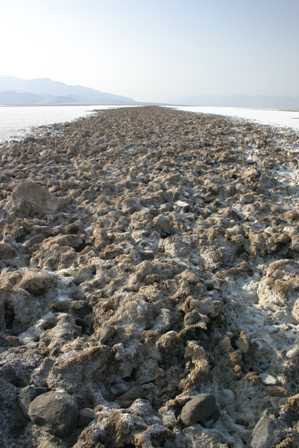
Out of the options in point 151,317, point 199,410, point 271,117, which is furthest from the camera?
point 271,117

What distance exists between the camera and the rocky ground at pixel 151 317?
3783mm

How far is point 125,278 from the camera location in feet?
19.4

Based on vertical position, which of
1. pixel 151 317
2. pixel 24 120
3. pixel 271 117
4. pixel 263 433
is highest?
pixel 271 117

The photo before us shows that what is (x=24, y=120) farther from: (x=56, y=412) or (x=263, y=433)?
(x=263, y=433)

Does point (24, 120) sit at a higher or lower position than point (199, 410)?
higher

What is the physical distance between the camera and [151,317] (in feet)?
16.6

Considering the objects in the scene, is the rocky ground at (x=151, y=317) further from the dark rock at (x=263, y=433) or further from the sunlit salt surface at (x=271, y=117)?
the sunlit salt surface at (x=271, y=117)

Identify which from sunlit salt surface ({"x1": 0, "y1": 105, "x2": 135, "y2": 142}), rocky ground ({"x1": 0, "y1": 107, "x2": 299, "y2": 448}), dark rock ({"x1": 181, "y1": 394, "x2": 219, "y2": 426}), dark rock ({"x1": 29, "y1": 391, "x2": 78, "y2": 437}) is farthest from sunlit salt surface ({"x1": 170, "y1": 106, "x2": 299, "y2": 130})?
dark rock ({"x1": 29, "y1": 391, "x2": 78, "y2": 437})

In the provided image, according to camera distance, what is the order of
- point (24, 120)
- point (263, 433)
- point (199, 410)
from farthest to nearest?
point (24, 120) < point (199, 410) < point (263, 433)

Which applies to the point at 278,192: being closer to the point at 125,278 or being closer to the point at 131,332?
the point at 125,278

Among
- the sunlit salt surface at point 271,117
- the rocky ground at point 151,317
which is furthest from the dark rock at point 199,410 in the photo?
the sunlit salt surface at point 271,117

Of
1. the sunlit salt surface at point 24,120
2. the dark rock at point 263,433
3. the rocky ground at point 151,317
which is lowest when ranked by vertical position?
the dark rock at point 263,433

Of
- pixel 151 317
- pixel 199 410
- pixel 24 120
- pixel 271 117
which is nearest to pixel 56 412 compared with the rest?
pixel 199 410

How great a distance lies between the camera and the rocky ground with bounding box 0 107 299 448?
3.78 metres
